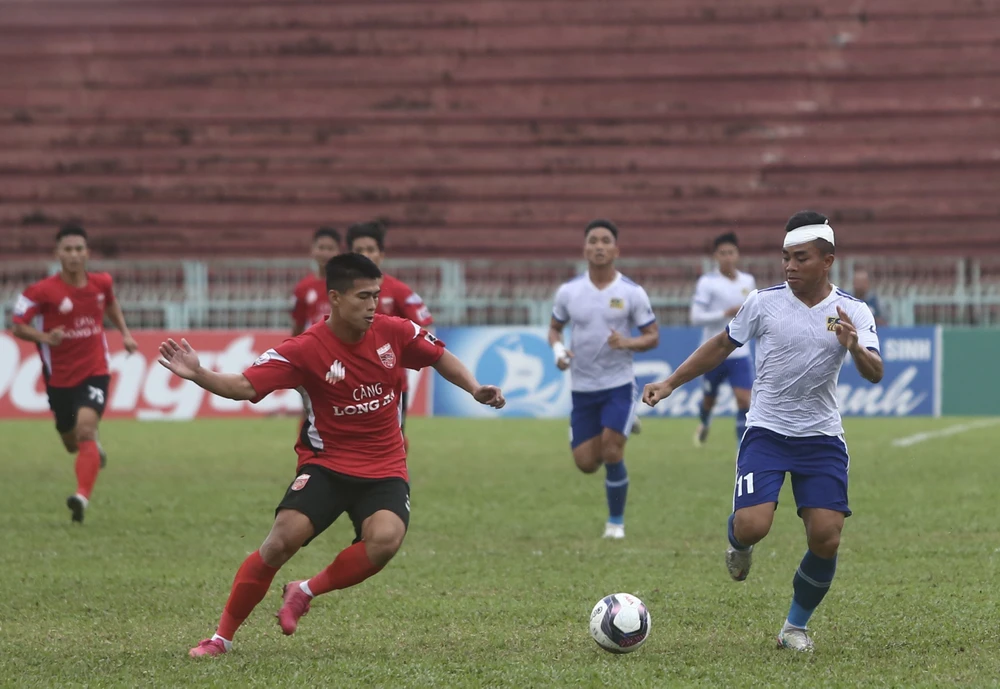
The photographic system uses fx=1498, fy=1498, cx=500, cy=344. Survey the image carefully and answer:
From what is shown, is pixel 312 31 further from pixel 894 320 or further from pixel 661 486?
pixel 661 486

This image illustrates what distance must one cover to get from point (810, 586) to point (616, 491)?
4063 mm

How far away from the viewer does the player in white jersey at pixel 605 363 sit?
427 inches

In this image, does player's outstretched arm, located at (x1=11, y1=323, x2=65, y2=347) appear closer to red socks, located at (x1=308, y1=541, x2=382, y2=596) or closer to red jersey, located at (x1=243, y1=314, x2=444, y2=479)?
red jersey, located at (x1=243, y1=314, x2=444, y2=479)

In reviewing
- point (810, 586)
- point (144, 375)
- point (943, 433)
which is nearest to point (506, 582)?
point (810, 586)

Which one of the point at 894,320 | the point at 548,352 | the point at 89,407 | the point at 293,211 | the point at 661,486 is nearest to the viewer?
the point at 89,407

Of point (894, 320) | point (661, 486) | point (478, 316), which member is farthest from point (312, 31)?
point (661, 486)

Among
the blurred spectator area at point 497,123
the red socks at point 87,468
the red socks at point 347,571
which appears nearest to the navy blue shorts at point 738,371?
the red socks at point 87,468

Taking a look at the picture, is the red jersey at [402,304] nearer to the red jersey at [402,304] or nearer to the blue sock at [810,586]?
the red jersey at [402,304]

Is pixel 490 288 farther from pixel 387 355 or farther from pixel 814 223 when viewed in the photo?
pixel 814 223

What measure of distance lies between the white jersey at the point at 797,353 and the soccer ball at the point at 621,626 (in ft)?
3.47

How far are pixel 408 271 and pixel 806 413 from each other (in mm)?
19421

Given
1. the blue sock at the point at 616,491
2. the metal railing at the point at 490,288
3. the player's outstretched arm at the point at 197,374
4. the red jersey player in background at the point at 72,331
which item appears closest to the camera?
the player's outstretched arm at the point at 197,374

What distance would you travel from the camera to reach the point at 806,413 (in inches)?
273

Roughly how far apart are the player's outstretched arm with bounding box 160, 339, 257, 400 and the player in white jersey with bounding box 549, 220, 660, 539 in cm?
453
